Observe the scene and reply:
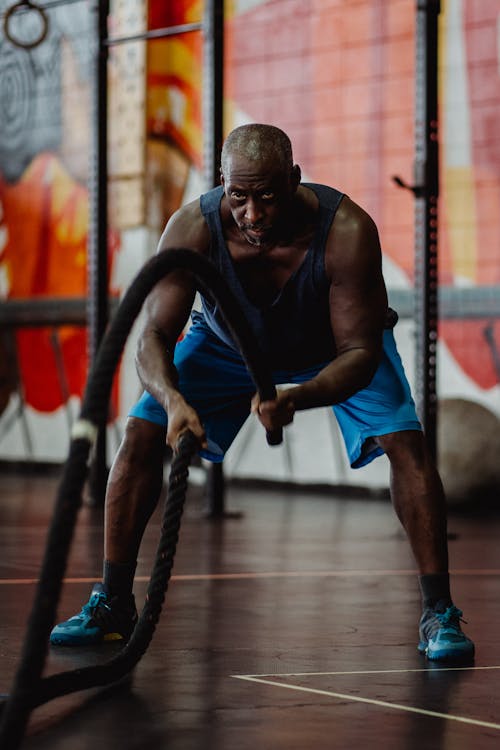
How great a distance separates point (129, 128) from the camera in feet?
30.7

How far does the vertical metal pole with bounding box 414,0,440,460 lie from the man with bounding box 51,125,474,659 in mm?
2795

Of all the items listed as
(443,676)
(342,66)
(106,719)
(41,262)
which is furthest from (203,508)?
(106,719)

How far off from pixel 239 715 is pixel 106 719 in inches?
10.2

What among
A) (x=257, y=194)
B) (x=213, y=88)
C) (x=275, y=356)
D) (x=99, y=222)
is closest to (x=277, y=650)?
(x=275, y=356)

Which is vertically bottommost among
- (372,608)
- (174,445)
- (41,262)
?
(372,608)

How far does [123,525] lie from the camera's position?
3.54 metres

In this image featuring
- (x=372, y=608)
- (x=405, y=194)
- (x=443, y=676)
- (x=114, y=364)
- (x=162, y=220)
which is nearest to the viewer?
(x=114, y=364)

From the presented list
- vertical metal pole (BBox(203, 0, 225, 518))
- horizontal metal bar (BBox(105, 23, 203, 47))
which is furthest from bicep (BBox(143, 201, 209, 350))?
horizontal metal bar (BBox(105, 23, 203, 47))

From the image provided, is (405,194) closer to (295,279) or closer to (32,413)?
(32,413)

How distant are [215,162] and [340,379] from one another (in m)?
3.91

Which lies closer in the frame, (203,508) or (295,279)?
(295,279)

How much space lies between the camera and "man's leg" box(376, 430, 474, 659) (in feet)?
11.7

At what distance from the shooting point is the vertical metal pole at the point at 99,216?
24.5 feet

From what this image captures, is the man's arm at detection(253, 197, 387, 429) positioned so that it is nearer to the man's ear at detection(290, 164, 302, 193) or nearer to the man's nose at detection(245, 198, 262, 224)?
the man's ear at detection(290, 164, 302, 193)
